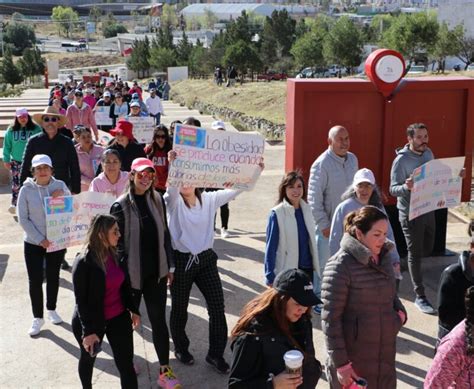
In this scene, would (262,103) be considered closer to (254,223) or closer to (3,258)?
(254,223)

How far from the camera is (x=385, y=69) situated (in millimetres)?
Answer: 8289

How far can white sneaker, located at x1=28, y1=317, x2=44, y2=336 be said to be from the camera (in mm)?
6327

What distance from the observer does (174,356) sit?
19.2ft

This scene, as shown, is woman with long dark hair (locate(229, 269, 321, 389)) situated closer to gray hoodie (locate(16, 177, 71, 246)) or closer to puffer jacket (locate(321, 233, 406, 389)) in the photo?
puffer jacket (locate(321, 233, 406, 389))

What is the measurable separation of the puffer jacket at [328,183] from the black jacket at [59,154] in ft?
9.80

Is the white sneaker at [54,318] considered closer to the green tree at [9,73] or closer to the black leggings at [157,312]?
the black leggings at [157,312]

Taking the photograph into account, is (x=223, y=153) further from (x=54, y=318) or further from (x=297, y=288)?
(x=297, y=288)

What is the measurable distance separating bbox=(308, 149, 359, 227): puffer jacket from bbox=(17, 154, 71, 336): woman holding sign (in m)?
2.46

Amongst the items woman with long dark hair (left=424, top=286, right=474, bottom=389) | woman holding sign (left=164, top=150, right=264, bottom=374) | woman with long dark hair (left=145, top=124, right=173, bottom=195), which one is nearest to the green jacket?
woman with long dark hair (left=145, top=124, right=173, bottom=195)

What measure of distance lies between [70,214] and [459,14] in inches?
3209

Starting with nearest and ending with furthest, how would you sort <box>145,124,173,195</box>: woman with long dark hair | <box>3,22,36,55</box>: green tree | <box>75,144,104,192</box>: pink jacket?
<box>145,124,173,195</box>: woman with long dark hair, <box>75,144,104,192</box>: pink jacket, <box>3,22,36,55</box>: green tree

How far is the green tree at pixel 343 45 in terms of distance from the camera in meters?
53.5

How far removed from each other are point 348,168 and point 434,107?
9.28 feet

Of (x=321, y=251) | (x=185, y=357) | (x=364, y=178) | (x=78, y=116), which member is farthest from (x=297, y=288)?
(x=78, y=116)
